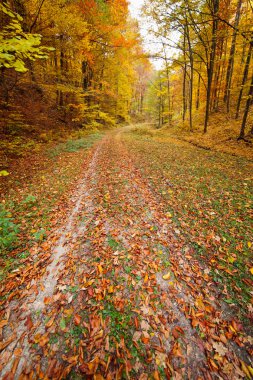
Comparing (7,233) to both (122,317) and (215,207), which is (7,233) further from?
(215,207)

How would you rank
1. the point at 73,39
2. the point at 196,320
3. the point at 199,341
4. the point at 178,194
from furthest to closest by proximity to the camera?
1. the point at 73,39
2. the point at 178,194
3. the point at 196,320
4. the point at 199,341

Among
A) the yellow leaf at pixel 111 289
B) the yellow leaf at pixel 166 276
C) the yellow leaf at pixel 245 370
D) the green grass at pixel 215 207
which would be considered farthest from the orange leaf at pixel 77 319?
the green grass at pixel 215 207

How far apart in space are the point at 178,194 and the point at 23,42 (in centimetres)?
586

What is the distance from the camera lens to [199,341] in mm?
2354

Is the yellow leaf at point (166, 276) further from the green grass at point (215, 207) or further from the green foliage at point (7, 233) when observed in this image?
the green foliage at point (7, 233)

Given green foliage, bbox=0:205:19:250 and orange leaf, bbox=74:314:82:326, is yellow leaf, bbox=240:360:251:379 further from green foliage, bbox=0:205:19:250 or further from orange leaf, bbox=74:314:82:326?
green foliage, bbox=0:205:19:250

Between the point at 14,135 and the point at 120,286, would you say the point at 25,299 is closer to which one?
the point at 120,286

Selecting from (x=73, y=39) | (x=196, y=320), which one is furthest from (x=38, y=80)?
(x=196, y=320)

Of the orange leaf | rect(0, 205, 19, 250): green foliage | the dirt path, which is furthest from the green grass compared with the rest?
rect(0, 205, 19, 250): green foliage

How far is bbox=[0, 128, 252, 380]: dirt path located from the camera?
2117 mm

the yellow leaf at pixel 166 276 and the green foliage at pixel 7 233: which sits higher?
the green foliage at pixel 7 233

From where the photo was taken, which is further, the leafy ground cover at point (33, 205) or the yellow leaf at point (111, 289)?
the leafy ground cover at point (33, 205)

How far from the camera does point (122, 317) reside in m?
2.61

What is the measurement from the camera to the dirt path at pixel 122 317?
2117mm
